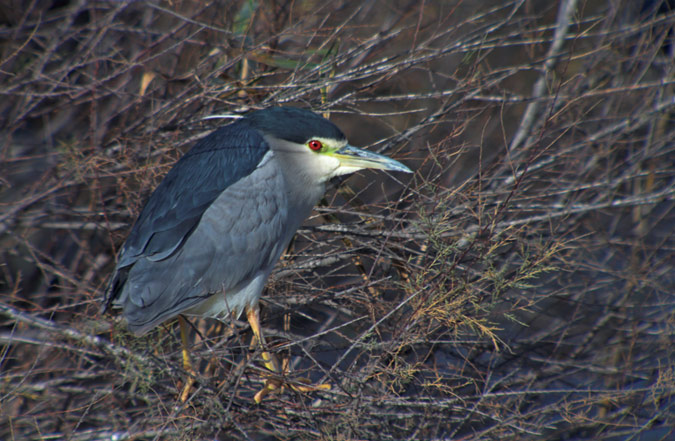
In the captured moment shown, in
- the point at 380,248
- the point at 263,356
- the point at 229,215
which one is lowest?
the point at 263,356

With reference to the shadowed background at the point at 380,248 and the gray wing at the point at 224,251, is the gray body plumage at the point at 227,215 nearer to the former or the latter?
the gray wing at the point at 224,251

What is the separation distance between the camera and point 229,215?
2535 millimetres

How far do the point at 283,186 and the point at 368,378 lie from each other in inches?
38.2

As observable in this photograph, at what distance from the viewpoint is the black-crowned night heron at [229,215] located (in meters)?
2.40

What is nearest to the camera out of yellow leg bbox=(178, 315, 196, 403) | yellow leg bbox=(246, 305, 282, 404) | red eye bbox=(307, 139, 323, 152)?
yellow leg bbox=(178, 315, 196, 403)

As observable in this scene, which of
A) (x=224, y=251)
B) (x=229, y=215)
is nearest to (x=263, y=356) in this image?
(x=224, y=251)

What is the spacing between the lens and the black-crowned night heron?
240cm

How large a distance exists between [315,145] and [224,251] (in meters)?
0.57

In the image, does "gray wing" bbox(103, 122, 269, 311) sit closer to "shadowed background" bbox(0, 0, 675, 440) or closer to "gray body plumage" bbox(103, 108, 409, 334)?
"gray body plumage" bbox(103, 108, 409, 334)

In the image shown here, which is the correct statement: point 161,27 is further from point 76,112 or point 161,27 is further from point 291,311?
point 291,311

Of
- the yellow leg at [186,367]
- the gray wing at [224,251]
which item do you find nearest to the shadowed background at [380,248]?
the yellow leg at [186,367]

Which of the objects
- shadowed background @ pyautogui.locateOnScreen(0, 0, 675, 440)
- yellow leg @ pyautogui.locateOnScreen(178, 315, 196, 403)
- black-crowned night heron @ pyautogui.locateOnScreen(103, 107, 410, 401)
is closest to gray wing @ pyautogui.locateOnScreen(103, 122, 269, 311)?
black-crowned night heron @ pyautogui.locateOnScreen(103, 107, 410, 401)

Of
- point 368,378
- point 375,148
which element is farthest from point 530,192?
point 368,378

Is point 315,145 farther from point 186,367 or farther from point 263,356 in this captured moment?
point 186,367
